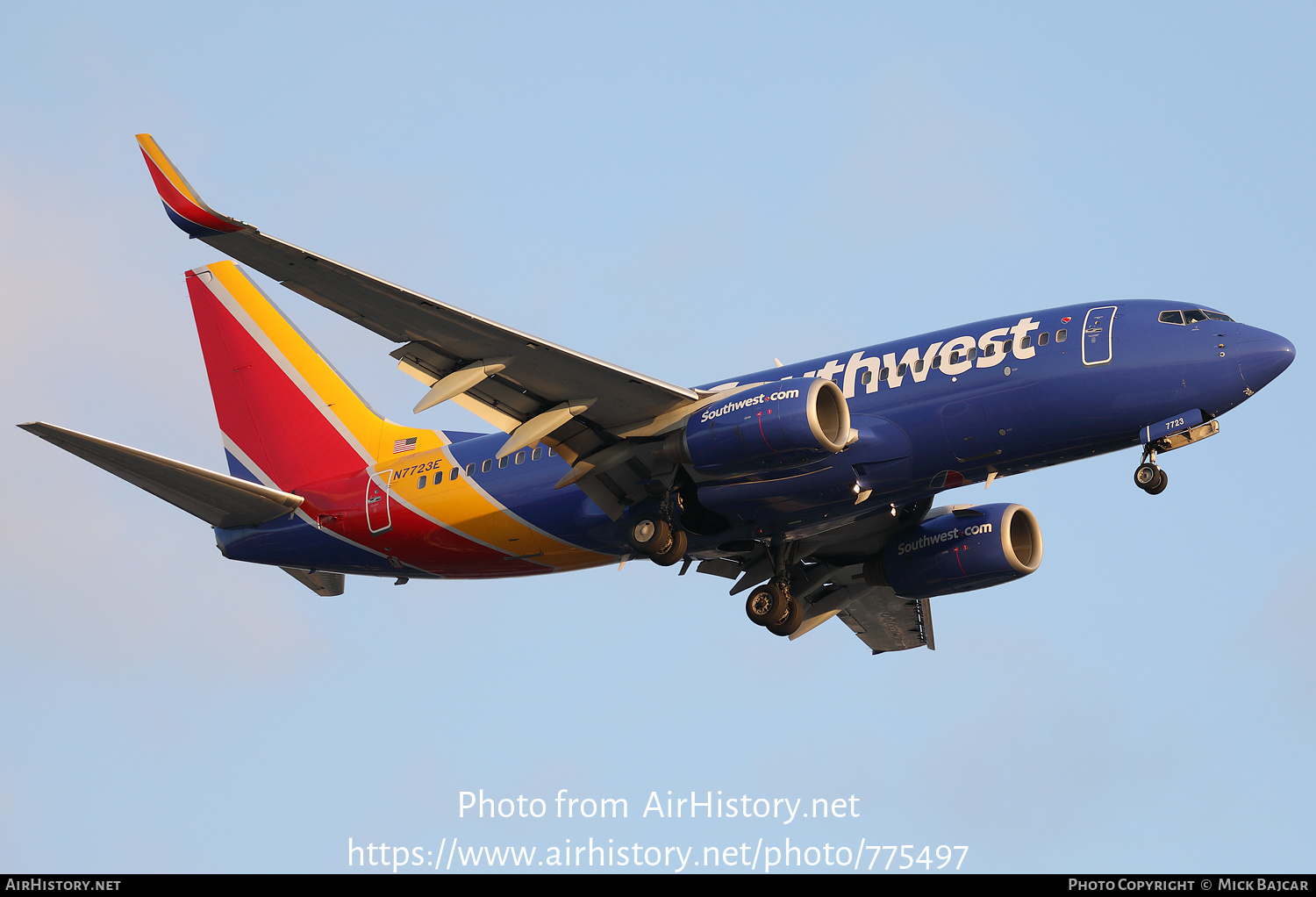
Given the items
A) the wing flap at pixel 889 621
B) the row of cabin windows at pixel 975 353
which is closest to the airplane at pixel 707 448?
the row of cabin windows at pixel 975 353

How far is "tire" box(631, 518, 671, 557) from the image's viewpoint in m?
30.7

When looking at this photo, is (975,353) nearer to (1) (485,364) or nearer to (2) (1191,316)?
(2) (1191,316)

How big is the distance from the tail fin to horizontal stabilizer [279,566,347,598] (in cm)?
214

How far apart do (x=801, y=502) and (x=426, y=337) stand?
26.4ft

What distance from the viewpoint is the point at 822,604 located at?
118ft

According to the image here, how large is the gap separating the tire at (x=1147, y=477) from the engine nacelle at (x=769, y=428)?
550 centimetres

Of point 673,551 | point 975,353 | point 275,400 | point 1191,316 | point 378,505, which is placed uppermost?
point 275,400

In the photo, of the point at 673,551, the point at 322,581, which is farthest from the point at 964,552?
the point at 322,581

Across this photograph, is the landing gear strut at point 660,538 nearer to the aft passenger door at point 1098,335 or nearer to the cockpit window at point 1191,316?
the aft passenger door at point 1098,335

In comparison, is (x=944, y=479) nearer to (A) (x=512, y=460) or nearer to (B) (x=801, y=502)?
(B) (x=801, y=502)

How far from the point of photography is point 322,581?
36.7 meters

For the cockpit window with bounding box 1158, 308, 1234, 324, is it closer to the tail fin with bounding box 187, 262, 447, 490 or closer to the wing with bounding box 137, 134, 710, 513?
the wing with bounding box 137, 134, 710, 513

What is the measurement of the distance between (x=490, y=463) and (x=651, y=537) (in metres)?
4.77

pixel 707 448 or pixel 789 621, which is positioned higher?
pixel 707 448
